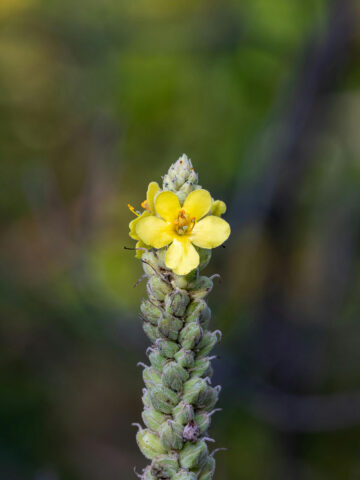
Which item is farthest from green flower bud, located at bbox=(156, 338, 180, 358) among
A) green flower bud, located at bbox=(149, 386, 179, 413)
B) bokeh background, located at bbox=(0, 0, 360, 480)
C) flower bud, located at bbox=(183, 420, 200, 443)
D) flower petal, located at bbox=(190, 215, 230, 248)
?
bokeh background, located at bbox=(0, 0, 360, 480)

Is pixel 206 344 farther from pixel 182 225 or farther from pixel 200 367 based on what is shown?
pixel 182 225

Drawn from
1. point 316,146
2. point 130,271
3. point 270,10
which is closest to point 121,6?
point 270,10

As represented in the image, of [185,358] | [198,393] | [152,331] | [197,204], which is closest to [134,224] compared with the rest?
[197,204]

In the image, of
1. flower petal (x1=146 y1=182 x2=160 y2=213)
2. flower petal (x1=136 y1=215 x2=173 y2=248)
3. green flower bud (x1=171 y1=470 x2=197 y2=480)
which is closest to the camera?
green flower bud (x1=171 y1=470 x2=197 y2=480)

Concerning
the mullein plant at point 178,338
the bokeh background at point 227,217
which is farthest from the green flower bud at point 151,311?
the bokeh background at point 227,217

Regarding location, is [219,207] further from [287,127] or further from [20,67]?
[20,67]

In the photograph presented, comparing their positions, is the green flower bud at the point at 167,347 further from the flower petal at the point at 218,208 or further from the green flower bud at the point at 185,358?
the flower petal at the point at 218,208

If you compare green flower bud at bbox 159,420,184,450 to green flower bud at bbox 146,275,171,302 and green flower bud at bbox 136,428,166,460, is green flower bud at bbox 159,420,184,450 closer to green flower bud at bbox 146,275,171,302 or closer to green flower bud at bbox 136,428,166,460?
green flower bud at bbox 136,428,166,460
